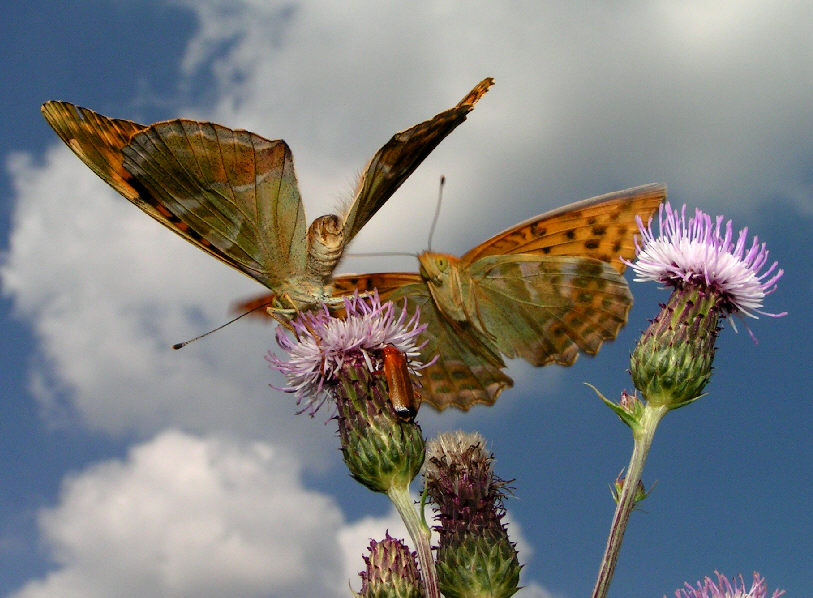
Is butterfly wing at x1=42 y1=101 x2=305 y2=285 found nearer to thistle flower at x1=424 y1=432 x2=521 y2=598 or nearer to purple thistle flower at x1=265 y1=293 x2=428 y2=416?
purple thistle flower at x1=265 y1=293 x2=428 y2=416

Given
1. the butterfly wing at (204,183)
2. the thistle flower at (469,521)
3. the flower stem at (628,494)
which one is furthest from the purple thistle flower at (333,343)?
the flower stem at (628,494)

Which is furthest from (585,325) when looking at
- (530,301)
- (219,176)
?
(219,176)

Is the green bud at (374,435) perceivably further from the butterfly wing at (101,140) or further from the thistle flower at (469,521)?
the butterfly wing at (101,140)

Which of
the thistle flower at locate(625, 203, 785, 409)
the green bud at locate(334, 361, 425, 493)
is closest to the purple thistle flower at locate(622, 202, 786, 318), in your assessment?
the thistle flower at locate(625, 203, 785, 409)

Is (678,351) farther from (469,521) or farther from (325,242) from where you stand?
(325,242)

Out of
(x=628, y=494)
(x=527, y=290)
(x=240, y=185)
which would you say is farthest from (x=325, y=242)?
(x=628, y=494)

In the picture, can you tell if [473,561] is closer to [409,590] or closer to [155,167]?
[409,590]

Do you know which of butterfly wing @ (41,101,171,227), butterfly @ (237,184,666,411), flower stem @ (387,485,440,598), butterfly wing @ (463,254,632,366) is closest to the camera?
flower stem @ (387,485,440,598)
